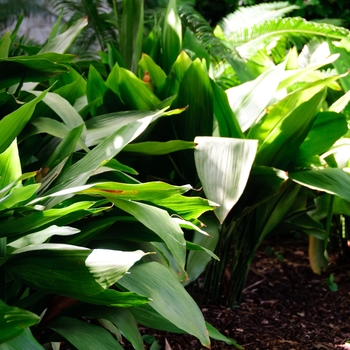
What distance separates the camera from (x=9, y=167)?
112 cm

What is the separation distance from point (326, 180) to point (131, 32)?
1.01 m

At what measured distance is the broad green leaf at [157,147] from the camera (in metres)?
1.51

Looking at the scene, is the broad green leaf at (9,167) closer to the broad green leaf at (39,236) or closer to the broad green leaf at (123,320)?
the broad green leaf at (39,236)

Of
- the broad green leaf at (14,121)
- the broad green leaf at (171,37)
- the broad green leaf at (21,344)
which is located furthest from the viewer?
the broad green leaf at (171,37)

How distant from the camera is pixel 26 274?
3.50 feet

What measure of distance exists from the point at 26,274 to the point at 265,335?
97 centimetres

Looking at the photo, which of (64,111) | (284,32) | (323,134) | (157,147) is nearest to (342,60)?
(284,32)

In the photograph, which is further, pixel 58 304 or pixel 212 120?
pixel 212 120

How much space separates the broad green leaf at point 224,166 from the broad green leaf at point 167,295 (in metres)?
0.31

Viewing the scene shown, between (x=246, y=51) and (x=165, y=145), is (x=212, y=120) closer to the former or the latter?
(x=165, y=145)

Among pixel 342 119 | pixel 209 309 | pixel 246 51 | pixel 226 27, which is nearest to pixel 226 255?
pixel 209 309

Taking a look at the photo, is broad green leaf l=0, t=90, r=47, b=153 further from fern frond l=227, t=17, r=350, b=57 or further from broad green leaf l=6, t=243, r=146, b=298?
fern frond l=227, t=17, r=350, b=57

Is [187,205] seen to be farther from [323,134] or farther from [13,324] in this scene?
[323,134]

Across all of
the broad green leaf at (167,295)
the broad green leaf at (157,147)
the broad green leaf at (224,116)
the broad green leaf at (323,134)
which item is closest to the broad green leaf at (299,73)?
the broad green leaf at (323,134)
